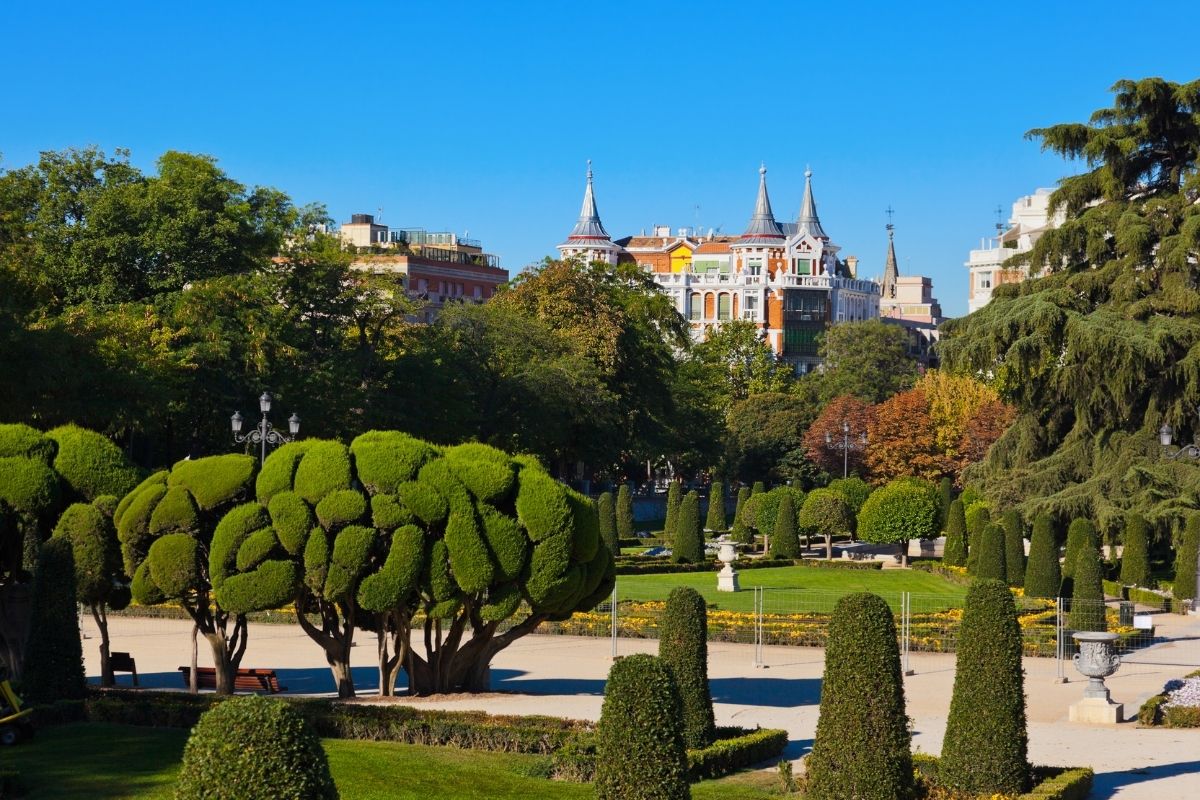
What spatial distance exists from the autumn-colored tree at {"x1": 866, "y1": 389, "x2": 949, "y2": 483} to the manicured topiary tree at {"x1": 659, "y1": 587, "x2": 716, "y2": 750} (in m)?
50.9

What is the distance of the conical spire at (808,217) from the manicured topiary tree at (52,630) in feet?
430

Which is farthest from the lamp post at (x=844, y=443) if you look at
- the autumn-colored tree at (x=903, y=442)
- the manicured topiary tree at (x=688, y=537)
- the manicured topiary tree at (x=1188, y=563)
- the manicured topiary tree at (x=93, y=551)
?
the manicured topiary tree at (x=93, y=551)

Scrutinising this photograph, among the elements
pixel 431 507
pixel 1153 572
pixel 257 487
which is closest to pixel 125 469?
pixel 257 487

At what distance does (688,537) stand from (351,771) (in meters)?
29.4

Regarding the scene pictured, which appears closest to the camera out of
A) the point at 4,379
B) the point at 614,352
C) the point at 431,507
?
the point at 431,507

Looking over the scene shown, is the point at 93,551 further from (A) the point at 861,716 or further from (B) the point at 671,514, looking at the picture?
(B) the point at 671,514

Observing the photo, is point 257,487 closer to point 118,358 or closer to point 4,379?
point 4,379

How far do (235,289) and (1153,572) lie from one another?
24.3 metres

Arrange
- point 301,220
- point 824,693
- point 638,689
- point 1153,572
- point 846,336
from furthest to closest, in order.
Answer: point 846,336 → point 301,220 → point 1153,572 → point 824,693 → point 638,689

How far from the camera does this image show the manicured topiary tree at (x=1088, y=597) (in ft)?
93.4

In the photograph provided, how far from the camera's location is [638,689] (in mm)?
11781

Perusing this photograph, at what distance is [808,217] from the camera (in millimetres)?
150500

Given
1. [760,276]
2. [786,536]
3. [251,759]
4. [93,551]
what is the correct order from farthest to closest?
[760,276] → [786,536] → [93,551] → [251,759]

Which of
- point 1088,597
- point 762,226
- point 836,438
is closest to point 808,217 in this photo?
point 762,226
